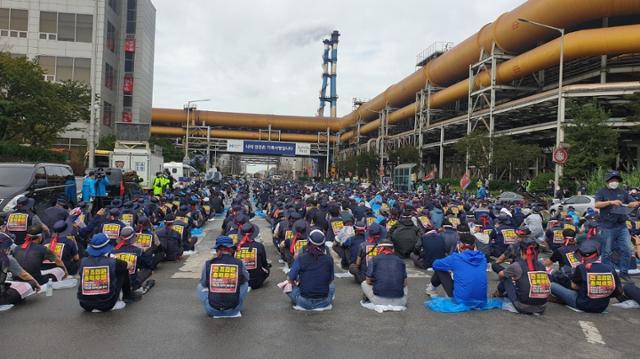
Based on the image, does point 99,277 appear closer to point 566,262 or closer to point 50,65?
point 566,262

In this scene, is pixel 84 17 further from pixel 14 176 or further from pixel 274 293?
pixel 274 293

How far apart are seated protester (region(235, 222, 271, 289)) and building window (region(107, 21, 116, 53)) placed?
4952 cm

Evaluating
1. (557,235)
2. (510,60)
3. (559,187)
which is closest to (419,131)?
(510,60)

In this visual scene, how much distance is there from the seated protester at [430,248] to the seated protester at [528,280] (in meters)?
3.31

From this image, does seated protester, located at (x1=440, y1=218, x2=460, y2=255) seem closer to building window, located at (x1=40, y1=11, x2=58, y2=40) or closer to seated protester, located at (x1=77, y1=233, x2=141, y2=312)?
seated protester, located at (x1=77, y1=233, x2=141, y2=312)

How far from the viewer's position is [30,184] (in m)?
14.0

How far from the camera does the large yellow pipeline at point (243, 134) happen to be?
77.6 m

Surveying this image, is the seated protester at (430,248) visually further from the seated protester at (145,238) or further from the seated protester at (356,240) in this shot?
the seated protester at (145,238)

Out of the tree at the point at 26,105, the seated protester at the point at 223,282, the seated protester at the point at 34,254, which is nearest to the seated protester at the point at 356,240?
the seated protester at the point at 223,282

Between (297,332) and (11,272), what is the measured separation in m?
4.07

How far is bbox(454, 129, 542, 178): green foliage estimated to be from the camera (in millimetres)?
33688

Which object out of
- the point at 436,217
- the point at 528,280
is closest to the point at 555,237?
the point at 436,217

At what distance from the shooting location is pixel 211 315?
6895 millimetres

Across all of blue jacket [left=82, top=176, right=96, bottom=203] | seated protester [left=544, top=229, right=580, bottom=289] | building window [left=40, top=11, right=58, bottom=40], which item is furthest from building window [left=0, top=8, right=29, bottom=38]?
seated protester [left=544, top=229, right=580, bottom=289]
